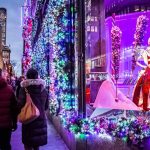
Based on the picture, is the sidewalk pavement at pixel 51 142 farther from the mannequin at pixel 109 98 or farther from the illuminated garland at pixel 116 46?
the illuminated garland at pixel 116 46

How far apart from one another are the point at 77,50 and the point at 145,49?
62.6 inches

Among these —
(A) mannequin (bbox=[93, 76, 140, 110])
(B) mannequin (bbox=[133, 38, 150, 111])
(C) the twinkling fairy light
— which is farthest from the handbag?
(C) the twinkling fairy light

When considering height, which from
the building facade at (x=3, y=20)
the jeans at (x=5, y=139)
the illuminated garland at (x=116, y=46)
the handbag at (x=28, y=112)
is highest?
the building facade at (x=3, y=20)

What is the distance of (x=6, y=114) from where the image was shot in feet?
26.9

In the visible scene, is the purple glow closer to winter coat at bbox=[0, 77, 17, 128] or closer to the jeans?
winter coat at bbox=[0, 77, 17, 128]

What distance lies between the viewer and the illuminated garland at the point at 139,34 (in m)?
10.4

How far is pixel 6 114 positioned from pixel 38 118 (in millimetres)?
619

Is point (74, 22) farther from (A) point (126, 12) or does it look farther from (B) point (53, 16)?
(B) point (53, 16)

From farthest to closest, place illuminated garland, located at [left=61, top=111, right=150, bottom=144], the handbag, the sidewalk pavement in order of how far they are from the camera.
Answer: the sidewalk pavement
the handbag
illuminated garland, located at [left=61, top=111, right=150, bottom=144]

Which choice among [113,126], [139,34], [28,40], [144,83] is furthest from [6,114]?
[28,40]

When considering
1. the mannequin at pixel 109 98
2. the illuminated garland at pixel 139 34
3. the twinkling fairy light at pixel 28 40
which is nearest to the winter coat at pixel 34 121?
the mannequin at pixel 109 98

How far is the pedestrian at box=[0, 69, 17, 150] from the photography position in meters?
8.18

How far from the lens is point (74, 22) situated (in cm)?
1029

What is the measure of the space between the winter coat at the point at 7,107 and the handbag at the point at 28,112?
368 mm
